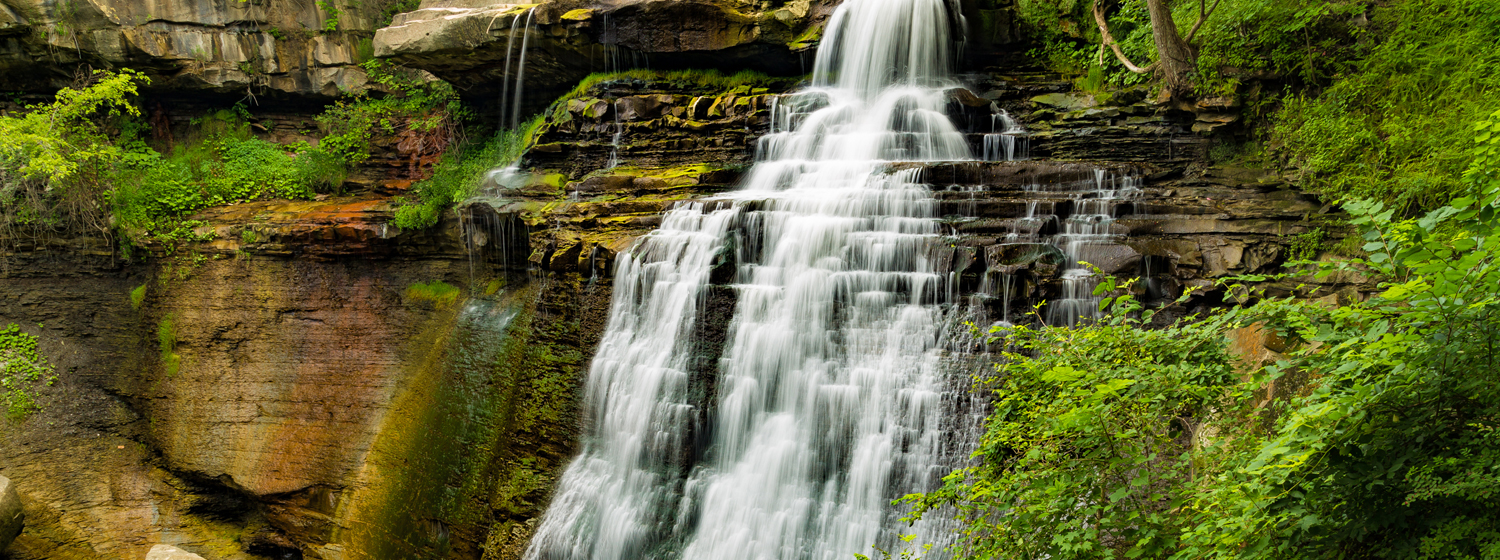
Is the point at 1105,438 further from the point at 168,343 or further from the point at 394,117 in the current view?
the point at 394,117

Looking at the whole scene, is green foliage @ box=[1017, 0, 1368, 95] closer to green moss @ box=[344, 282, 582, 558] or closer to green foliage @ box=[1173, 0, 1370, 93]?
green foliage @ box=[1173, 0, 1370, 93]

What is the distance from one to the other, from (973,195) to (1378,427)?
224 inches

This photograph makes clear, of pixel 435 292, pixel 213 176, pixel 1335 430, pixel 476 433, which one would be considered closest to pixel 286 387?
pixel 435 292

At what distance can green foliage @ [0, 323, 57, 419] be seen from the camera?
11055 millimetres

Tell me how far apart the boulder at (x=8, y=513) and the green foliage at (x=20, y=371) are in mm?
1722

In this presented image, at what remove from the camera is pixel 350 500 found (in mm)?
10250

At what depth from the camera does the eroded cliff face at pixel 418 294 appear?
9.17m

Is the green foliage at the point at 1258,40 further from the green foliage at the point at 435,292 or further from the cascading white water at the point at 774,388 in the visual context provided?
the green foliage at the point at 435,292

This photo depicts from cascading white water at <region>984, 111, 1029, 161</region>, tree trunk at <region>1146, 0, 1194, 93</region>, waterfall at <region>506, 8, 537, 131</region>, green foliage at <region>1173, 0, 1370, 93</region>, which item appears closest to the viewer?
green foliage at <region>1173, 0, 1370, 93</region>

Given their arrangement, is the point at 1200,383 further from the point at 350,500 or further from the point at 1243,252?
the point at 350,500

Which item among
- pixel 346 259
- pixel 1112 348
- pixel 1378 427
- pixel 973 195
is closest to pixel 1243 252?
pixel 973 195

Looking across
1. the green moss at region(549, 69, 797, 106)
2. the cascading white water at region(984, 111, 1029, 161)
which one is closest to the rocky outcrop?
the green moss at region(549, 69, 797, 106)

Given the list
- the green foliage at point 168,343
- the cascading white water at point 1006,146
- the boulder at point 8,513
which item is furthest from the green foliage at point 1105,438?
the green foliage at point 168,343

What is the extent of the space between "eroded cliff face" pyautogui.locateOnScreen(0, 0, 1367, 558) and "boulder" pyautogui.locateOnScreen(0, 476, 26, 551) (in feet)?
2.10
